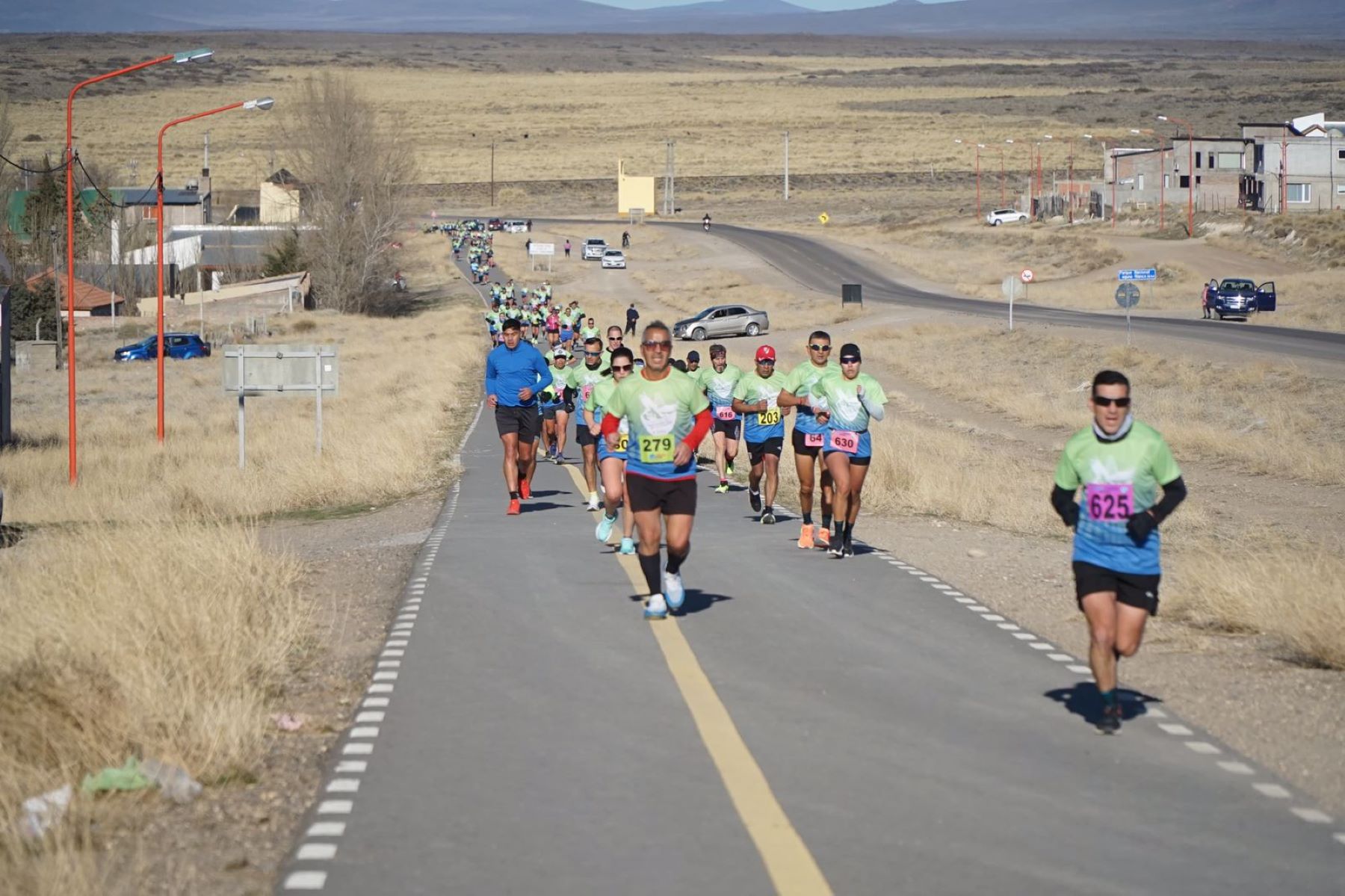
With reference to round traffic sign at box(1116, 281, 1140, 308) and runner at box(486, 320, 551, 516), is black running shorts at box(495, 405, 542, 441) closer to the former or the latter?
runner at box(486, 320, 551, 516)

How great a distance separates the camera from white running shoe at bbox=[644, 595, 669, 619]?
1111 cm

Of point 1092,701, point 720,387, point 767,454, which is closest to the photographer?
point 1092,701

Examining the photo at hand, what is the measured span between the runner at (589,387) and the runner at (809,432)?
2.88 meters

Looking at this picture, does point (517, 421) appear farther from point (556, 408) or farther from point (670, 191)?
point (670, 191)

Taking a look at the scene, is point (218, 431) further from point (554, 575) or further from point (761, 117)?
point (761, 117)

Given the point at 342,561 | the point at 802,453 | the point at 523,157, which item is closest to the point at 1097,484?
the point at 802,453

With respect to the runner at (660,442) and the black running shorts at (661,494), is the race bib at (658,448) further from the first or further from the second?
the black running shorts at (661,494)

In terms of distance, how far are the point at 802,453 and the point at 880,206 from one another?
114964 millimetres

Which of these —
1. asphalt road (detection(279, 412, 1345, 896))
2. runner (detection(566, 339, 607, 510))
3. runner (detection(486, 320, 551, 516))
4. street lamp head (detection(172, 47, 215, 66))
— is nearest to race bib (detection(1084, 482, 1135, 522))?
asphalt road (detection(279, 412, 1345, 896))

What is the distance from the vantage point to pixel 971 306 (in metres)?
69.2

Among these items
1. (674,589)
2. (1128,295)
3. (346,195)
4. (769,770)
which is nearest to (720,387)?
(674,589)

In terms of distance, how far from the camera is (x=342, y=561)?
15.4 m

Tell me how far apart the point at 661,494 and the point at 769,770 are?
11.8 ft

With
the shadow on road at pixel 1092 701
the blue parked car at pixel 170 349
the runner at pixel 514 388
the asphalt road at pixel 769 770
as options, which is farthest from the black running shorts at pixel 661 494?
the blue parked car at pixel 170 349
